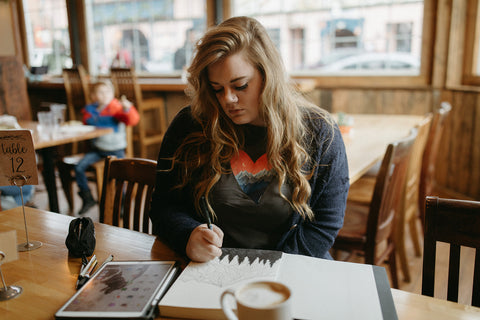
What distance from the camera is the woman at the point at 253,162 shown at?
118cm

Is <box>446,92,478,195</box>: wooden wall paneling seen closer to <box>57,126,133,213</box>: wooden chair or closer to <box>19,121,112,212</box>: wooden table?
<box>57,126,133,213</box>: wooden chair

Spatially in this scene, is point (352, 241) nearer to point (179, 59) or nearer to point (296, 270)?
point (296, 270)

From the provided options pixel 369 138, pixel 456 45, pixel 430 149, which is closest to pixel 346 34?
pixel 456 45

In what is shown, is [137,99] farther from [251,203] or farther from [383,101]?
[251,203]

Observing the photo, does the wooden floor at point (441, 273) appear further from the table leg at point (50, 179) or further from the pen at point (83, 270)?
the table leg at point (50, 179)

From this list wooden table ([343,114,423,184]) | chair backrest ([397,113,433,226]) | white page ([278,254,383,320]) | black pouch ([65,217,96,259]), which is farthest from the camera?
chair backrest ([397,113,433,226])

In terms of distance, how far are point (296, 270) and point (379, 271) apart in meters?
0.17

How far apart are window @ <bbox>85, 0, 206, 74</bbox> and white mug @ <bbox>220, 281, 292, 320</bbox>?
15.4 ft

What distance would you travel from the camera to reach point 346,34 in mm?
4105

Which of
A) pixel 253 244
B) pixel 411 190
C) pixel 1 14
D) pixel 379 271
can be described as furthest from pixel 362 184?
pixel 1 14

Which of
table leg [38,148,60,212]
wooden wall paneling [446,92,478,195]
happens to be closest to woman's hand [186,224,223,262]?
table leg [38,148,60,212]

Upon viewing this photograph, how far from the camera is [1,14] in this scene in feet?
11.8

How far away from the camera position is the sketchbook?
0.74 metres

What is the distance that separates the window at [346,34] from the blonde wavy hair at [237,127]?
299 centimetres
